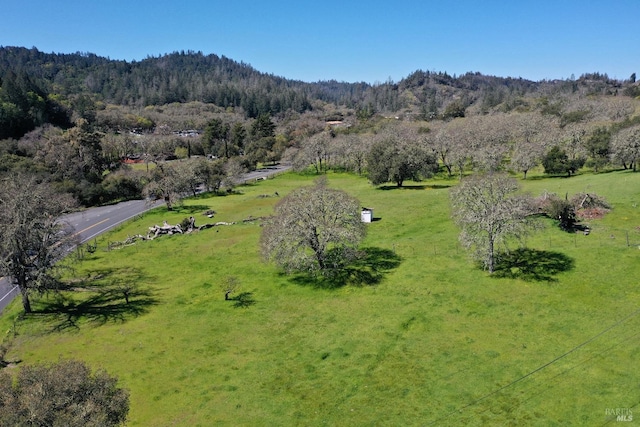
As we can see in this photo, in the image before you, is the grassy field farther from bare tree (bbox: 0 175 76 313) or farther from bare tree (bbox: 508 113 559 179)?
bare tree (bbox: 508 113 559 179)

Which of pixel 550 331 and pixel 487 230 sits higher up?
pixel 487 230

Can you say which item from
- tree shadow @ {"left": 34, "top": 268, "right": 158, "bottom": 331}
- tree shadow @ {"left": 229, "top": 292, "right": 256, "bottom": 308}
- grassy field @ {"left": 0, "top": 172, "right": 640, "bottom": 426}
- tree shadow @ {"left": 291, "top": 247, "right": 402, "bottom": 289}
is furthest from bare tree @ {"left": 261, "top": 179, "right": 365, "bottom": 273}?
tree shadow @ {"left": 34, "top": 268, "right": 158, "bottom": 331}

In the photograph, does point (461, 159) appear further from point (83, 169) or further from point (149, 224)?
point (83, 169)

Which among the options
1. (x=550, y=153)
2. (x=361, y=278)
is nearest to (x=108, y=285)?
(x=361, y=278)

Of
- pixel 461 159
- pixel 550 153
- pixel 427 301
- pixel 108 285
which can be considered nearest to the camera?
A: pixel 427 301

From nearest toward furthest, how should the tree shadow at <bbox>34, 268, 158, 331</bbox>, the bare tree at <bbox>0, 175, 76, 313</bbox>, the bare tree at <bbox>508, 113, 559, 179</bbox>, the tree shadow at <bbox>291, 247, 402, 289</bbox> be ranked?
the bare tree at <bbox>0, 175, 76, 313</bbox>, the tree shadow at <bbox>34, 268, 158, 331</bbox>, the tree shadow at <bbox>291, 247, 402, 289</bbox>, the bare tree at <bbox>508, 113, 559, 179</bbox>
